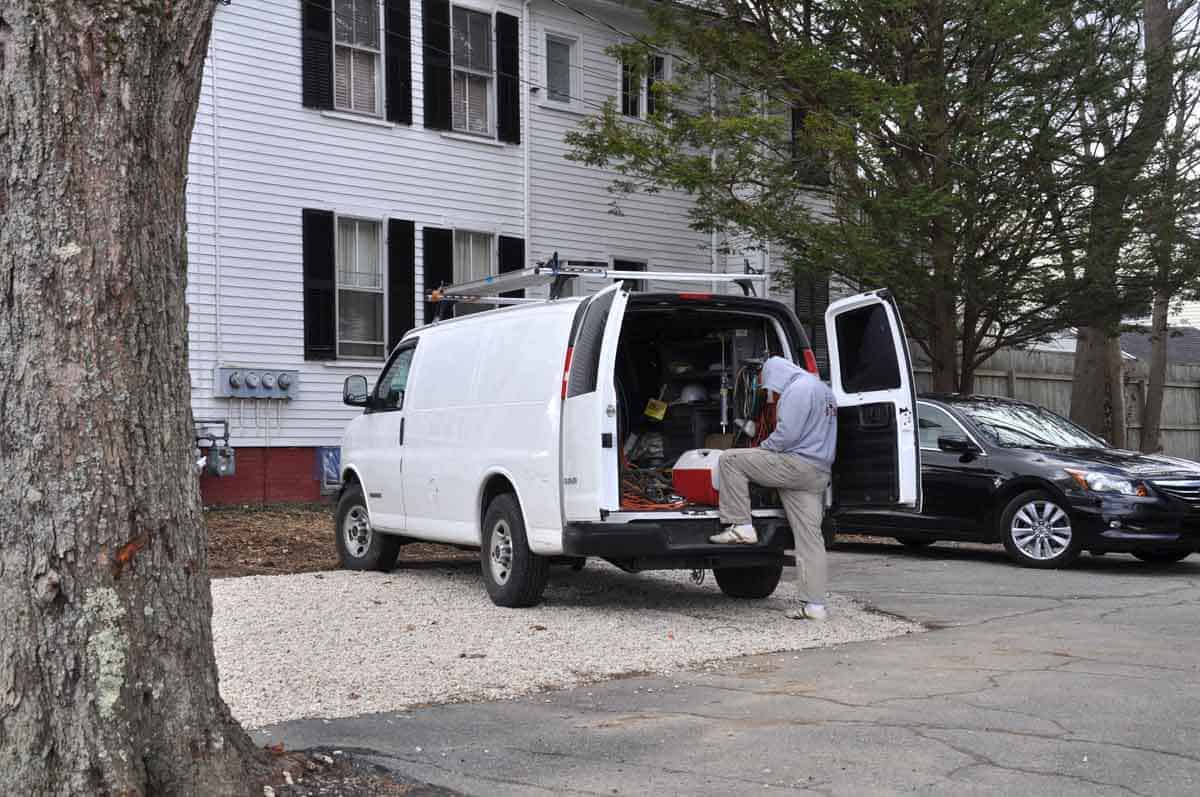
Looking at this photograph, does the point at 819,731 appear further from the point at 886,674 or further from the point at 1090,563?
the point at 1090,563

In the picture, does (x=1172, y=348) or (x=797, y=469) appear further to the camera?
(x=1172, y=348)

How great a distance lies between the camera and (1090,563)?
44.5 feet

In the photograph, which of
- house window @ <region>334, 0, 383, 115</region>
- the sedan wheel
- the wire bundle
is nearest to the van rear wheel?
the wire bundle

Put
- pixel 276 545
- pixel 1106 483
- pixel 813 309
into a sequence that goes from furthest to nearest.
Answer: pixel 813 309 → pixel 276 545 → pixel 1106 483

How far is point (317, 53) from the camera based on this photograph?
733 inches

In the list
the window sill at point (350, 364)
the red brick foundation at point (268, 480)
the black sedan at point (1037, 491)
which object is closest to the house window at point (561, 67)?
the window sill at point (350, 364)

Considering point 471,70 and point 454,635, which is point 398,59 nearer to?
point 471,70

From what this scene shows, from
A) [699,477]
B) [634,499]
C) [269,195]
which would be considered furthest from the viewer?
[269,195]

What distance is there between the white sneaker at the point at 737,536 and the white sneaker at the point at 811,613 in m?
0.66

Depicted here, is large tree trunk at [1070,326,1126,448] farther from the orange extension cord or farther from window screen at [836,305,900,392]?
the orange extension cord

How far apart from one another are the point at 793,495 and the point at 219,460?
9.57 m

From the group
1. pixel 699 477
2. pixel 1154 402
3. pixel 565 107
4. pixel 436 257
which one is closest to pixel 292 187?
pixel 436 257

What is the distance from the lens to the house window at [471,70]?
800 inches

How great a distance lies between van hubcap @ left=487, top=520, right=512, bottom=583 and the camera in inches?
393
